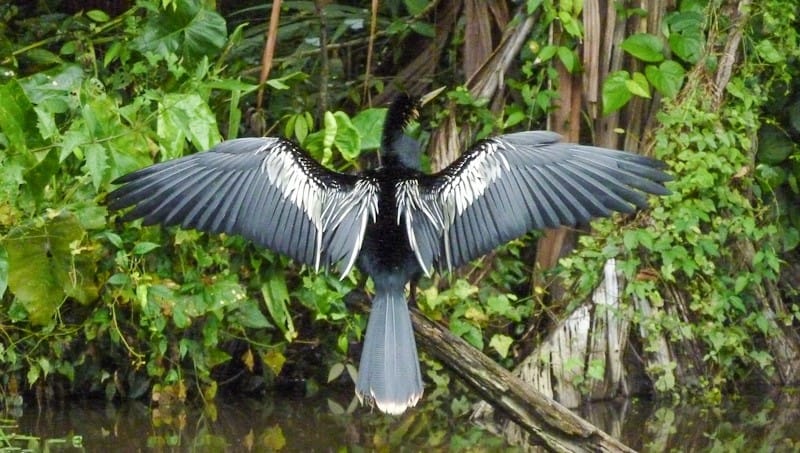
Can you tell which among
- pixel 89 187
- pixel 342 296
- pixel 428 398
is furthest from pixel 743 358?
pixel 89 187

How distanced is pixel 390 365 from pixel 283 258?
151cm

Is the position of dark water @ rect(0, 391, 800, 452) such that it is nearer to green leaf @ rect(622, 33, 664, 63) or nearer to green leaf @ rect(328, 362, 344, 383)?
green leaf @ rect(328, 362, 344, 383)

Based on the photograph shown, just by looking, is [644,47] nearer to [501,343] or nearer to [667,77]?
[667,77]

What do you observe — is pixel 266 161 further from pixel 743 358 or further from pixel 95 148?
pixel 743 358

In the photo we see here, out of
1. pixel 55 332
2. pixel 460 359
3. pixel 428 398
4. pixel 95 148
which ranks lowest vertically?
pixel 428 398

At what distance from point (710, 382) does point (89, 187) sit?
9.73ft

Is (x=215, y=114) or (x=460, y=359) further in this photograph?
(x=215, y=114)

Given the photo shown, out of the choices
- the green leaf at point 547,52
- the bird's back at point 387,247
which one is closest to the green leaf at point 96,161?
the bird's back at point 387,247

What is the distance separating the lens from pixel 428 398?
6.40m

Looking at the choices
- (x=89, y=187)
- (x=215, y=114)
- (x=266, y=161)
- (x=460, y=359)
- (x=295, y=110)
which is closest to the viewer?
(x=460, y=359)

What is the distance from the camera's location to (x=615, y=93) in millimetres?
6398

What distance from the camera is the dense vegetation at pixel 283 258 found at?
5.61 meters

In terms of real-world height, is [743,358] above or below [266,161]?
below

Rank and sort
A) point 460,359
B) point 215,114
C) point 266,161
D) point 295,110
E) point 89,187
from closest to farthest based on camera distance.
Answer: point 460,359
point 266,161
point 89,187
point 215,114
point 295,110
